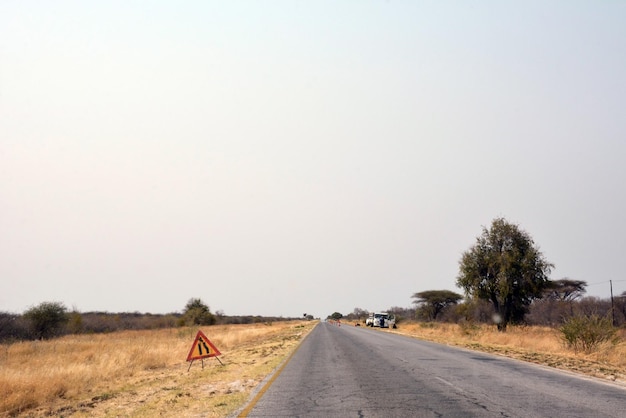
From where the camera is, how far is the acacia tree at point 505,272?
47.6 metres

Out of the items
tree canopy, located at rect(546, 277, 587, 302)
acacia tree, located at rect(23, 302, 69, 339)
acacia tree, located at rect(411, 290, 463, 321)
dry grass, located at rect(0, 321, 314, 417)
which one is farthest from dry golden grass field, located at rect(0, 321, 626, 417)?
acacia tree, located at rect(411, 290, 463, 321)

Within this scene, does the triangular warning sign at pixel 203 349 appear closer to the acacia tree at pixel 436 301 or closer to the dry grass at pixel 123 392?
the dry grass at pixel 123 392

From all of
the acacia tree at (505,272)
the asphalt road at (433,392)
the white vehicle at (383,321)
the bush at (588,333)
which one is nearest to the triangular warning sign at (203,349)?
the asphalt road at (433,392)

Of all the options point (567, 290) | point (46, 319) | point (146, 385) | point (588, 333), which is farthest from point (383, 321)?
point (146, 385)

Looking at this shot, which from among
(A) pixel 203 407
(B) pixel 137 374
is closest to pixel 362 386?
(A) pixel 203 407

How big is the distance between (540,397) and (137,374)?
55.4 ft

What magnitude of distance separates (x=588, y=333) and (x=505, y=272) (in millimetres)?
22314

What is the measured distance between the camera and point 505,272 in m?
47.6

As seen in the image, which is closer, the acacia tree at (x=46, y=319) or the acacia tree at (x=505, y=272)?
the acacia tree at (x=505, y=272)

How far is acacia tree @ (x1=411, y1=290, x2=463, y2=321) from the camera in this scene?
10788cm

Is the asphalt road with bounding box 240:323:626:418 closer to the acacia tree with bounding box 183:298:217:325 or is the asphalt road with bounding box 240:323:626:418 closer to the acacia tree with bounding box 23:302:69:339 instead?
the acacia tree with bounding box 23:302:69:339

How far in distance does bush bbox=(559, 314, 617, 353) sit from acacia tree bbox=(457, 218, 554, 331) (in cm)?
2109

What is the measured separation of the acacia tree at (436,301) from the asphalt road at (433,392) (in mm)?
90399

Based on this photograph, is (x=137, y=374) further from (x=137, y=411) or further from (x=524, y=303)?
(x=524, y=303)
